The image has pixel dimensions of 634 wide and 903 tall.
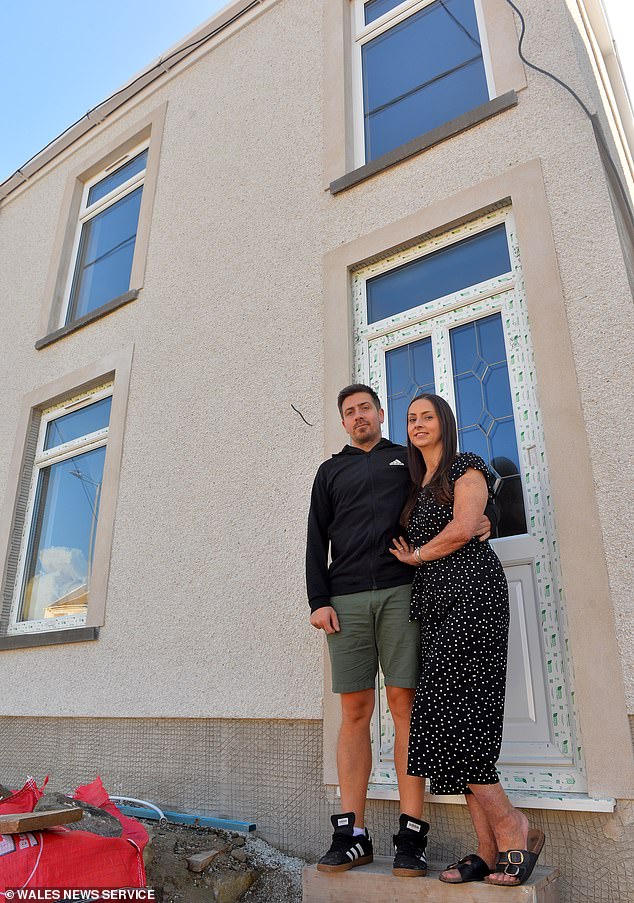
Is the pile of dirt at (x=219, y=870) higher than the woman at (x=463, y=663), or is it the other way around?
the woman at (x=463, y=663)

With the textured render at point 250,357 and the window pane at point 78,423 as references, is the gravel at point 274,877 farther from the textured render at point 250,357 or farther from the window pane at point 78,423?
Result: the window pane at point 78,423

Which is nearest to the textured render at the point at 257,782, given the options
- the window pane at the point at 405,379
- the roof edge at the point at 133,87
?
the window pane at the point at 405,379

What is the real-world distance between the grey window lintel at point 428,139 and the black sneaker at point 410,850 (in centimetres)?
353

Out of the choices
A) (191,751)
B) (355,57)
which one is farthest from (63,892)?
(355,57)

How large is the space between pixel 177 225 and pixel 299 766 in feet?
13.7

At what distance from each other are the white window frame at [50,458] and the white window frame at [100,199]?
37.2 inches

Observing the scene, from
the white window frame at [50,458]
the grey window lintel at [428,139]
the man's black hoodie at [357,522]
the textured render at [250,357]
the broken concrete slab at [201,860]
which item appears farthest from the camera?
the white window frame at [50,458]

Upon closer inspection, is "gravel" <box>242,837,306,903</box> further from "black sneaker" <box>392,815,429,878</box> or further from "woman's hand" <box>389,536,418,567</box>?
"woman's hand" <box>389,536,418,567</box>

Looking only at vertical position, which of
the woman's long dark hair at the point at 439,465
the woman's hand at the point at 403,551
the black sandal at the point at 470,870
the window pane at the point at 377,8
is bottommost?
the black sandal at the point at 470,870

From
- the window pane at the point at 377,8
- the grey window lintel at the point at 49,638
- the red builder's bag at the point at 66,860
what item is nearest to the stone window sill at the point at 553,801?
the red builder's bag at the point at 66,860

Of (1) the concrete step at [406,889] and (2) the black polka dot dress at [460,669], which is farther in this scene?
(2) the black polka dot dress at [460,669]

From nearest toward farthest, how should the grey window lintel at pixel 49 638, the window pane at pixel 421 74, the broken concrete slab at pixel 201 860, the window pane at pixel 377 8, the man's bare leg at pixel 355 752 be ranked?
the man's bare leg at pixel 355 752
the broken concrete slab at pixel 201 860
the window pane at pixel 421 74
the grey window lintel at pixel 49 638
the window pane at pixel 377 8

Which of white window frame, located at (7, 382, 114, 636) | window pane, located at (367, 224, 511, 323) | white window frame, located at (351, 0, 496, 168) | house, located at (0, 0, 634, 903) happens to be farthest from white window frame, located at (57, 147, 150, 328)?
window pane, located at (367, 224, 511, 323)

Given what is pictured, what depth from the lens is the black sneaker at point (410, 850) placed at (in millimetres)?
2396
